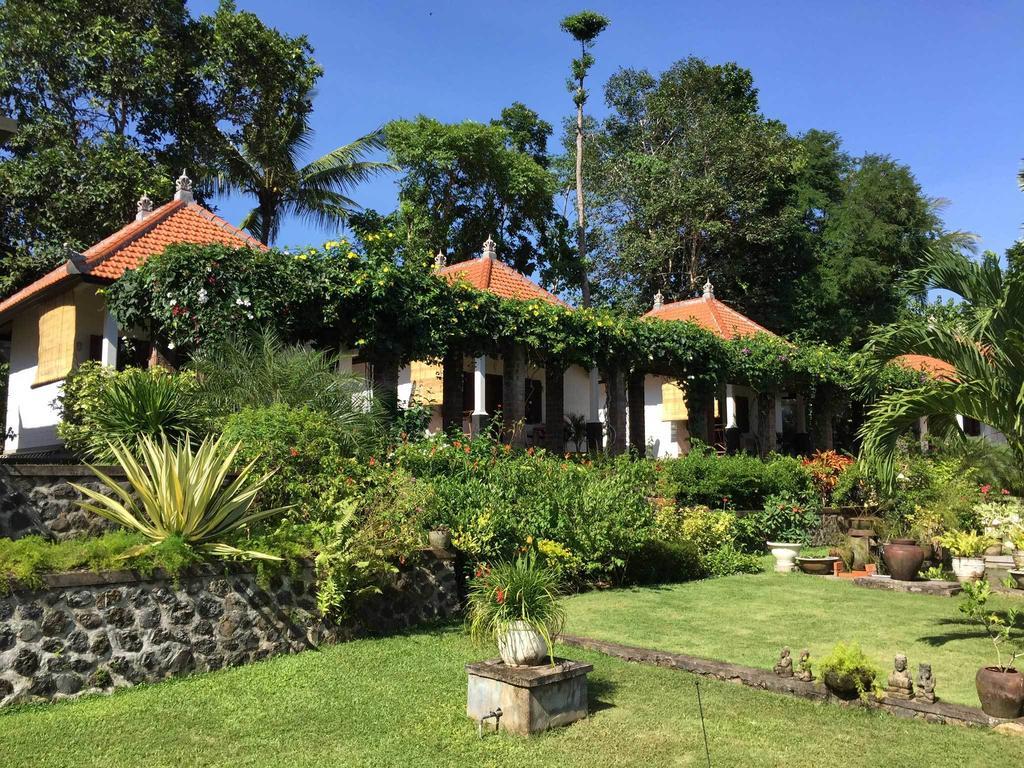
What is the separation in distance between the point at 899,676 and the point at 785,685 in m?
0.85

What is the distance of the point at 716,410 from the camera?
88.5ft

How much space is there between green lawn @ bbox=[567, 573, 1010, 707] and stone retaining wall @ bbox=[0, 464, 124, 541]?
5036 mm

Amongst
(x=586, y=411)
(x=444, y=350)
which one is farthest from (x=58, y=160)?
(x=586, y=411)

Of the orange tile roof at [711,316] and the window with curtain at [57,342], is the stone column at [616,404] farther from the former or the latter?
the window with curtain at [57,342]

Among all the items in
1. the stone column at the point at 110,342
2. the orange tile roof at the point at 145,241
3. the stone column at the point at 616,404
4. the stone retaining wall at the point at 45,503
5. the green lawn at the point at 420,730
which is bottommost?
the green lawn at the point at 420,730

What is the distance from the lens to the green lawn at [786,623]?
7.78 meters

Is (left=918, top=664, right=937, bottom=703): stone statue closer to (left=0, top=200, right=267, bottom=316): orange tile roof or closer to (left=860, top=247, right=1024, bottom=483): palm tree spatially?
(left=860, top=247, right=1024, bottom=483): palm tree

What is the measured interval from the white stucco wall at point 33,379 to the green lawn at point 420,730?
30.7ft

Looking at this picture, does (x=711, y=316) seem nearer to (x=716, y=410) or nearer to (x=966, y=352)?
(x=716, y=410)

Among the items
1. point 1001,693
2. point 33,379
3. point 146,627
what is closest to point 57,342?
point 33,379

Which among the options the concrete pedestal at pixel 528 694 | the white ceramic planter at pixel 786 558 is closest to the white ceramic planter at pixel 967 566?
the white ceramic planter at pixel 786 558

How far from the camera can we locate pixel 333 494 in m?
8.88

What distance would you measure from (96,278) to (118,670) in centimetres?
892

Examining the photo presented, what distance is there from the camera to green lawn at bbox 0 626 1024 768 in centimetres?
513
